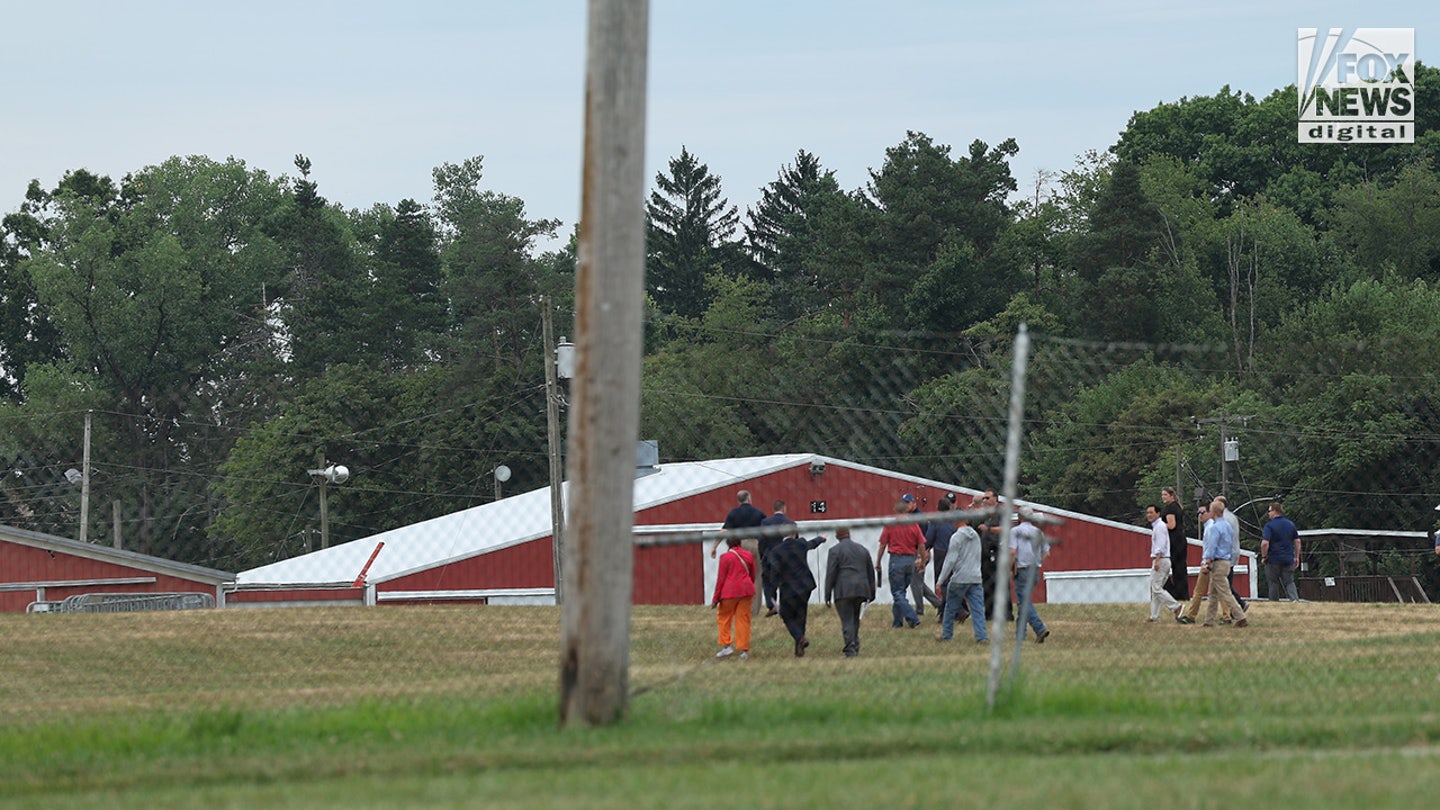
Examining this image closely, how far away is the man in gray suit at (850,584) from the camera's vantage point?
63.5 ft

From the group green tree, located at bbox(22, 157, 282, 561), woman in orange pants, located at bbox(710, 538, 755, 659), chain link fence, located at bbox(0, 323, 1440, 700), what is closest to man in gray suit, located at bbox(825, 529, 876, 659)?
woman in orange pants, located at bbox(710, 538, 755, 659)

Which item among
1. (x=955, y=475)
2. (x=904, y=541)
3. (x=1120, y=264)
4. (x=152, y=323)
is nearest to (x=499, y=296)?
(x=152, y=323)

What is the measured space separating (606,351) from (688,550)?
108ft

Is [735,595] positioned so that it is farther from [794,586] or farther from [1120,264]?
[1120,264]

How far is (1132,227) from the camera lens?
76.2m

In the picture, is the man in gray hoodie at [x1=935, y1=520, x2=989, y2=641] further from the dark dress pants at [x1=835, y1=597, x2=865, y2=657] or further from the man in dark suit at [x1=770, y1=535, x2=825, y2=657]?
the man in dark suit at [x1=770, y1=535, x2=825, y2=657]

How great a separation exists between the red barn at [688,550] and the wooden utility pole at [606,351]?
31.2m

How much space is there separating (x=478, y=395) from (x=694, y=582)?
111ft

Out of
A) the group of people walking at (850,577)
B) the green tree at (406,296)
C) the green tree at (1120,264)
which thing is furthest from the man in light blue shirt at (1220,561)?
the green tree at (406,296)

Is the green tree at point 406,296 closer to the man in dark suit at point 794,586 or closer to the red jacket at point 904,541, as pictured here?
the red jacket at point 904,541

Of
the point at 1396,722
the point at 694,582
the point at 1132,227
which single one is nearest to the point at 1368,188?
the point at 1132,227

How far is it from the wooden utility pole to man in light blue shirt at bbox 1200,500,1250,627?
1380 cm

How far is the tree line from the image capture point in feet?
185

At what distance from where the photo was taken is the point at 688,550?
141 ft
